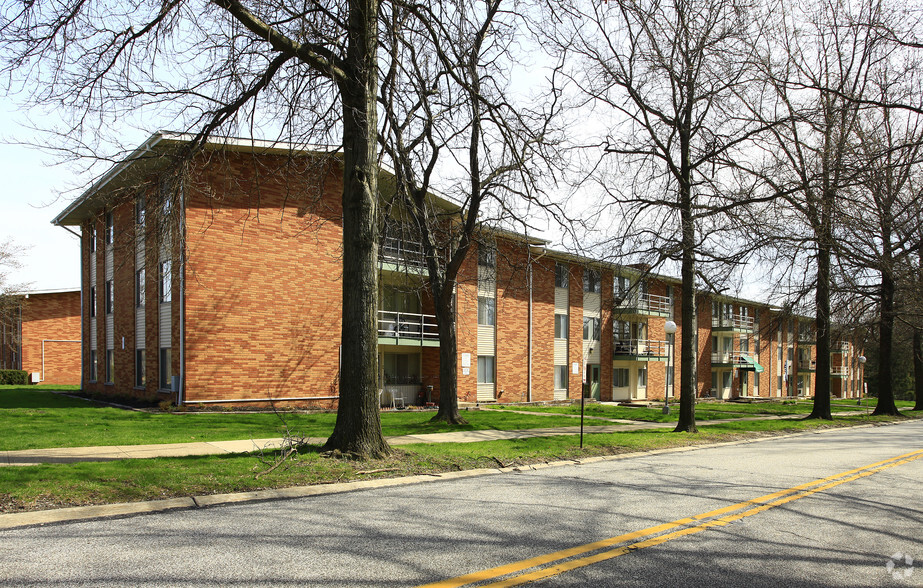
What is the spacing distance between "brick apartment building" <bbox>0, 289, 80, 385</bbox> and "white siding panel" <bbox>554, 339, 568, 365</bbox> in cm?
3155

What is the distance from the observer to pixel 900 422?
1129 inches

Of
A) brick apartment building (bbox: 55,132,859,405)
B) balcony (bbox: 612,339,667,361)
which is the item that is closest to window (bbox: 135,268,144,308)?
brick apartment building (bbox: 55,132,859,405)

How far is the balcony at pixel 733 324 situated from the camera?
166 feet

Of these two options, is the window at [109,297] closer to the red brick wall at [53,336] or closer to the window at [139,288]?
the window at [139,288]

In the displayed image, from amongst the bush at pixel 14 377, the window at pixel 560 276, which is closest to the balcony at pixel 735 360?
the window at pixel 560 276

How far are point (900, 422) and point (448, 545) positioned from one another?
3036 centimetres

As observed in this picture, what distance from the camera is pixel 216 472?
339 inches

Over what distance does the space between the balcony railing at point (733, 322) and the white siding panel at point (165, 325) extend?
134 feet

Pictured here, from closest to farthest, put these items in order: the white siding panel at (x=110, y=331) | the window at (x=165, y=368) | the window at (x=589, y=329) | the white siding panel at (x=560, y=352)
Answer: the window at (x=165, y=368) → the white siding panel at (x=110, y=331) → the white siding panel at (x=560, y=352) → the window at (x=589, y=329)

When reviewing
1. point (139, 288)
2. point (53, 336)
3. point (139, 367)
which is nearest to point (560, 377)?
point (139, 367)

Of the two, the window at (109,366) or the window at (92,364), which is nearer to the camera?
the window at (109,366)

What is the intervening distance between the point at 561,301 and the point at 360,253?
2596 centimetres

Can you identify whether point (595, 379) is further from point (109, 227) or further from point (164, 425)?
point (109, 227)

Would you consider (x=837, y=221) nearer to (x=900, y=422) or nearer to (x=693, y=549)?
(x=693, y=549)
